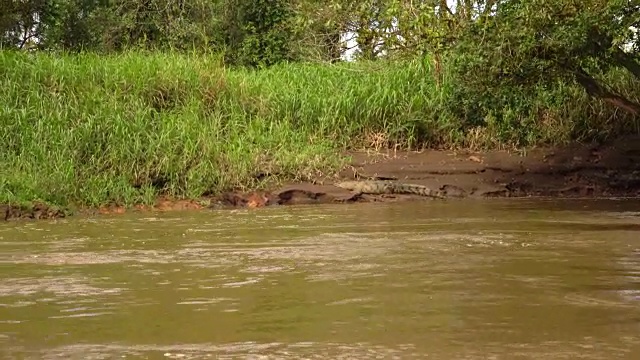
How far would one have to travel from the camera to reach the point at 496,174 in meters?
12.8

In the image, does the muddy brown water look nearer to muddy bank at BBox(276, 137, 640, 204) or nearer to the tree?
the tree

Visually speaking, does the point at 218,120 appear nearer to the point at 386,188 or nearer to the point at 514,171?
the point at 386,188

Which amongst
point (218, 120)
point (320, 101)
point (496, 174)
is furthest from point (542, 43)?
point (218, 120)

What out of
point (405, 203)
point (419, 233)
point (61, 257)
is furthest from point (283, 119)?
point (61, 257)

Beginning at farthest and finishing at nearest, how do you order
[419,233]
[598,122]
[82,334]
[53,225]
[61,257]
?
[598,122]
[53,225]
[419,233]
[61,257]
[82,334]

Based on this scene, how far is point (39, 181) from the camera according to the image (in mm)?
10375

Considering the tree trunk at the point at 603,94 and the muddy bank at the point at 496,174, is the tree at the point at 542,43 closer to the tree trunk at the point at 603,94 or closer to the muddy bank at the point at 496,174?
the tree trunk at the point at 603,94

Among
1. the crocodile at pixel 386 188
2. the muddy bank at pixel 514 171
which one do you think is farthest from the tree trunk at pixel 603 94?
the crocodile at pixel 386 188

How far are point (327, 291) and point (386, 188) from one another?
7.58 meters

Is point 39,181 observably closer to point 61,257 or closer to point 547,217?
point 61,257

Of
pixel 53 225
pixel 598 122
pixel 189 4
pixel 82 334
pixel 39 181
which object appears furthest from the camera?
pixel 189 4

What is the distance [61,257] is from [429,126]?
8.62 metres

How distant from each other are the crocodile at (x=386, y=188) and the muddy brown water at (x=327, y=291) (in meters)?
3.65

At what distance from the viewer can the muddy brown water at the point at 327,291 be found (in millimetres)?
3443
